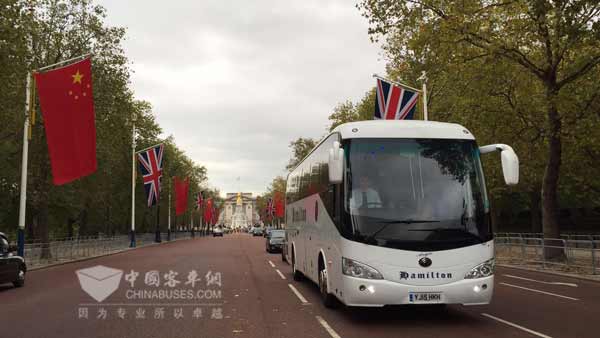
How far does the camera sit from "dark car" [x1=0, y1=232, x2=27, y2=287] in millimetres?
14797

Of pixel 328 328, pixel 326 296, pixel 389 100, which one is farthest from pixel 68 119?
pixel 328 328

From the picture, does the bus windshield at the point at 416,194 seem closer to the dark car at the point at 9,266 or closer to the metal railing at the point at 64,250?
the dark car at the point at 9,266

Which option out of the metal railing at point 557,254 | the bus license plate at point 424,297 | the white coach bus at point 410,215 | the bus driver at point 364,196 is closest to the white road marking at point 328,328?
the white coach bus at point 410,215

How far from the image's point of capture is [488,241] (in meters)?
9.02

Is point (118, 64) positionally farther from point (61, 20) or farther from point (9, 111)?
point (9, 111)

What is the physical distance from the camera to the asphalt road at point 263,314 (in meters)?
8.59

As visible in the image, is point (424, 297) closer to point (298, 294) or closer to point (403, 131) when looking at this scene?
point (403, 131)

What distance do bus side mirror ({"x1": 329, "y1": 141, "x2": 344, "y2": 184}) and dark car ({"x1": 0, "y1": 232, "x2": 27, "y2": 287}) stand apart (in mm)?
10486

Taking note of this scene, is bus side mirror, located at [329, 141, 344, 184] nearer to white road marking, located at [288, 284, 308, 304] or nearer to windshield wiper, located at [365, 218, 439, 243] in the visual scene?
windshield wiper, located at [365, 218, 439, 243]

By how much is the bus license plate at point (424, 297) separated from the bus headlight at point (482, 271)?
0.59 metres

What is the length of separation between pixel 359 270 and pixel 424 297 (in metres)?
1.08

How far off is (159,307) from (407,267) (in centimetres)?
549

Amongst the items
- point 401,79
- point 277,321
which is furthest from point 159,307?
point 401,79

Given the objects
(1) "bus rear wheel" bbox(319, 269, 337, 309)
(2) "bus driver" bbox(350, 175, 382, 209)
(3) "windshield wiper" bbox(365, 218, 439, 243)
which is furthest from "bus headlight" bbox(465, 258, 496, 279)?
(1) "bus rear wheel" bbox(319, 269, 337, 309)
